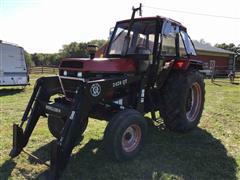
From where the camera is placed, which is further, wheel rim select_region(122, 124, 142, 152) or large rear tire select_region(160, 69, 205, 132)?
large rear tire select_region(160, 69, 205, 132)

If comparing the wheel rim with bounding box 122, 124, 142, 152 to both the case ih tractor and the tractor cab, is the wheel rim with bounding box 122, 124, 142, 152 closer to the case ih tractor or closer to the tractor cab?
the case ih tractor

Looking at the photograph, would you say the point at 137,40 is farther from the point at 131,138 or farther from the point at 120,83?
the point at 131,138

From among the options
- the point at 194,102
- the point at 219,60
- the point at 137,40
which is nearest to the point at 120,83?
the point at 137,40

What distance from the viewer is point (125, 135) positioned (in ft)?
14.0

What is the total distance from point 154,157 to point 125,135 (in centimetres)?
63

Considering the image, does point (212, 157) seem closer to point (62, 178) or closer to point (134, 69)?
A: point (134, 69)

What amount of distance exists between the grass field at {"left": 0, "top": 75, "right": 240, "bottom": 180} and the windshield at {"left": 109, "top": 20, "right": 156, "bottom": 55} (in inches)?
66.5

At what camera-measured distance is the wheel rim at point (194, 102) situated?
19.8 ft

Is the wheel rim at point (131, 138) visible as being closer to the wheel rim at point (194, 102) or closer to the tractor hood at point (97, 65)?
the tractor hood at point (97, 65)

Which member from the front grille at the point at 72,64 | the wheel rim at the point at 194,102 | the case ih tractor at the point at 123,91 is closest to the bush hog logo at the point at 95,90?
the case ih tractor at the point at 123,91

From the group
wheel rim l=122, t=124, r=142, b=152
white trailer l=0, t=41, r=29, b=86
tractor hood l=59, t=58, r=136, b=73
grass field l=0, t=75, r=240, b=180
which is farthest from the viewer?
white trailer l=0, t=41, r=29, b=86

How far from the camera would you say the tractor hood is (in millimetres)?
4383

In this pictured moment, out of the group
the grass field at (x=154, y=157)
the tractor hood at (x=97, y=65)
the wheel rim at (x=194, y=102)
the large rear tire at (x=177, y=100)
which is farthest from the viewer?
the wheel rim at (x=194, y=102)

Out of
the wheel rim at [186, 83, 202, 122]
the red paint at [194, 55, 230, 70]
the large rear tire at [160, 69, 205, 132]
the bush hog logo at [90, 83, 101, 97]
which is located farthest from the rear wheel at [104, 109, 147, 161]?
the red paint at [194, 55, 230, 70]
